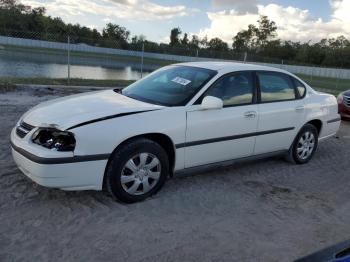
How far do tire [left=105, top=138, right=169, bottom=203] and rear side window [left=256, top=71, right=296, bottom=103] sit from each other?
1.89 metres

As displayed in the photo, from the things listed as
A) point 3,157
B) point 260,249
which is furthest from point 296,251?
point 3,157

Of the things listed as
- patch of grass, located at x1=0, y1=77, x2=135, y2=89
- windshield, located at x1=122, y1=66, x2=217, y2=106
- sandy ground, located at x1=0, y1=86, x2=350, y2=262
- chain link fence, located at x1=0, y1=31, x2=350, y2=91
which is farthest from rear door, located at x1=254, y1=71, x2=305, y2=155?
chain link fence, located at x1=0, y1=31, x2=350, y2=91

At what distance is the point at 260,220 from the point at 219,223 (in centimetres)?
48

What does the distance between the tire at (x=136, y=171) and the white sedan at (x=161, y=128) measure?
11 millimetres

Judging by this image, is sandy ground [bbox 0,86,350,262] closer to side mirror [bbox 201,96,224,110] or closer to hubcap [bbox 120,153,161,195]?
hubcap [bbox 120,153,161,195]

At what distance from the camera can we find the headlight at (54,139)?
146 inches

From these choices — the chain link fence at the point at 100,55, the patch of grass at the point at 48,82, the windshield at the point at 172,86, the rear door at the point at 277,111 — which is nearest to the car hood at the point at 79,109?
the windshield at the point at 172,86

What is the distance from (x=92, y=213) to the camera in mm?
3893

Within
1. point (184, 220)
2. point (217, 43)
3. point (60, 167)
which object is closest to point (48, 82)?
point (60, 167)

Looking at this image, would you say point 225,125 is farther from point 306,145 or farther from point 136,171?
point 306,145

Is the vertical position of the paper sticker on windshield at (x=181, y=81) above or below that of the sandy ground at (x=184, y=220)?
above

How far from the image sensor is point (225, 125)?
4.75 m

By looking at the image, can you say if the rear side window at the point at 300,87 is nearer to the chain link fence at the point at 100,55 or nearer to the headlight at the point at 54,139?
the headlight at the point at 54,139

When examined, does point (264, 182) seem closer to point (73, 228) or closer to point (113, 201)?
point (113, 201)
